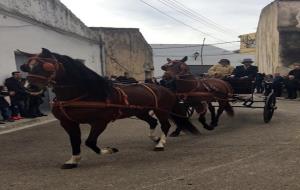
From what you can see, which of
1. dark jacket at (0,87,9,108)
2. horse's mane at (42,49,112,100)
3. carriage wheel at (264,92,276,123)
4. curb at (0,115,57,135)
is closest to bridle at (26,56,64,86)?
horse's mane at (42,49,112,100)

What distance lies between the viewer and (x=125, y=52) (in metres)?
28.3

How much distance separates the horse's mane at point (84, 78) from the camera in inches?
282

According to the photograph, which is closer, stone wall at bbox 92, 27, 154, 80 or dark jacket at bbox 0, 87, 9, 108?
dark jacket at bbox 0, 87, 9, 108

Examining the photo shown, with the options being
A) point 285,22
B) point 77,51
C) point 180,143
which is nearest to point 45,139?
point 180,143

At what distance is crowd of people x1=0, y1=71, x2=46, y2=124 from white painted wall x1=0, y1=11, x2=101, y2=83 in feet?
2.24

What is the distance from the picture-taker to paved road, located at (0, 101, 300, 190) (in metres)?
6.04

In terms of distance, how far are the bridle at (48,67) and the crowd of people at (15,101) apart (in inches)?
279

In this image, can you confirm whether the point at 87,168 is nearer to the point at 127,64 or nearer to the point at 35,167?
the point at 35,167

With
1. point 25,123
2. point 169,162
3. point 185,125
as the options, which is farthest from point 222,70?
point 169,162

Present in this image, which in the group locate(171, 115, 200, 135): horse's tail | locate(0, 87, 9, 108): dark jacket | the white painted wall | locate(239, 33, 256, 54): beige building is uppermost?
locate(239, 33, 256, 54): beige building

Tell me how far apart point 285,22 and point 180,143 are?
1722 cm

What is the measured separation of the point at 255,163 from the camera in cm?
694

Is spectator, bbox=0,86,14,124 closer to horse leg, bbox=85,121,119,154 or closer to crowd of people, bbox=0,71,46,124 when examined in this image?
crowd of people, bbox=0,71,46,124

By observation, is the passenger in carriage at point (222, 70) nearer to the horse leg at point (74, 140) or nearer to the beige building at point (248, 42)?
the horse leg at point (74, 140)
